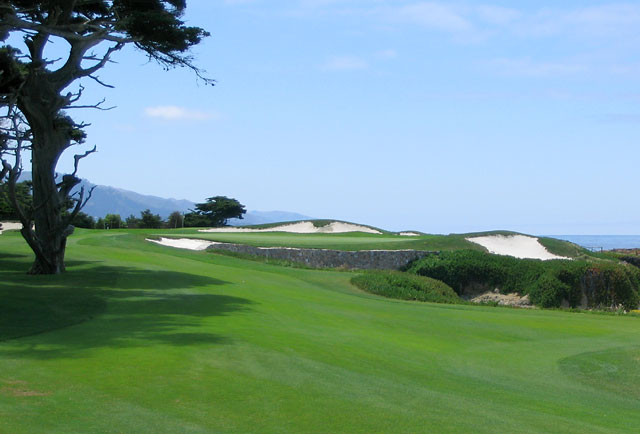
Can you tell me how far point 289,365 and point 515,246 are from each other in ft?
134

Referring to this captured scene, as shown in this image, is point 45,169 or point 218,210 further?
point 218,210

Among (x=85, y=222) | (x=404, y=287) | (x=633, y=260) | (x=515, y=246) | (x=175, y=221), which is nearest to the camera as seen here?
(x=404, y=287)

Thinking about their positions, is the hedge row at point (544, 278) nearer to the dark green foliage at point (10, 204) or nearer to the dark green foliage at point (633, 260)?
the dark green foliage at point (633, 260)

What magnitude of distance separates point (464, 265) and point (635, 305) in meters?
9.25

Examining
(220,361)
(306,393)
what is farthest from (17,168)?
(306,393)

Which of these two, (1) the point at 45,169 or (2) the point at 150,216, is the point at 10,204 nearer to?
(1) the point at 45,169

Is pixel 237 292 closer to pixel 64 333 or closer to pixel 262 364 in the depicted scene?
pixel 64 333

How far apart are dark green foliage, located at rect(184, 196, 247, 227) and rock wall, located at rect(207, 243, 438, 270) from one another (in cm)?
4873

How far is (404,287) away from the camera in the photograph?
30688 millimetres

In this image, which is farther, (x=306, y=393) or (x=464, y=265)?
(x=464, y=265)

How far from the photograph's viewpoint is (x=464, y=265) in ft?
125

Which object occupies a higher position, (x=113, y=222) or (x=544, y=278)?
(x=113, y=222)

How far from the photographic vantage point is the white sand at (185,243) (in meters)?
39.5

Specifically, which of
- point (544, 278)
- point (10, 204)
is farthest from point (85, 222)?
point (544, 278)
